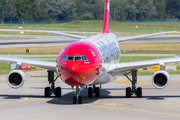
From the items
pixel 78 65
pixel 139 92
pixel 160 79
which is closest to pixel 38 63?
pixel 78 65

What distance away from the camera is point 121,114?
22.3 meters

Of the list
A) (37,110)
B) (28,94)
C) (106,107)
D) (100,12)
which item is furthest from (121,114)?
(100,12)

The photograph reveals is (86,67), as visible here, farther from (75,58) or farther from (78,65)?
(75,58)

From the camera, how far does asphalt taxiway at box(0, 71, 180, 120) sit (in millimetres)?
21773

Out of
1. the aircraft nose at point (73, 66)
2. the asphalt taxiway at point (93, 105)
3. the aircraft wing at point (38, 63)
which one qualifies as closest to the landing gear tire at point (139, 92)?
the asphalt taxiway at point (93, 105)

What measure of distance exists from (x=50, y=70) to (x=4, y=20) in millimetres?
175314

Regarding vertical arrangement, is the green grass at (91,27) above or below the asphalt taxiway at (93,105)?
above

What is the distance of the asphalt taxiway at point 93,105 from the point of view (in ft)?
71.4

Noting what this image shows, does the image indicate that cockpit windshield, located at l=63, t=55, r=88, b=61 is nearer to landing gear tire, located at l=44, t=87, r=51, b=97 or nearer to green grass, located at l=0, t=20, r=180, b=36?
landing gear tire, located at l=44, t=87, r=51, b=97

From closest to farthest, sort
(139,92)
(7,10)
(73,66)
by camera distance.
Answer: (73,66), (139,92), (7,10)

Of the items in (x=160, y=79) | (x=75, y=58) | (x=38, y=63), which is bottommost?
(x=160, y=79)

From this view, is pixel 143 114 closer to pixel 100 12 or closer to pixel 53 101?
pixel 53 101

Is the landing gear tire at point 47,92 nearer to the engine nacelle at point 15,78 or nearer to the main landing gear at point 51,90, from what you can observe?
the main landing gear at point 51,90

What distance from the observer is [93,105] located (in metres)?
25.9
